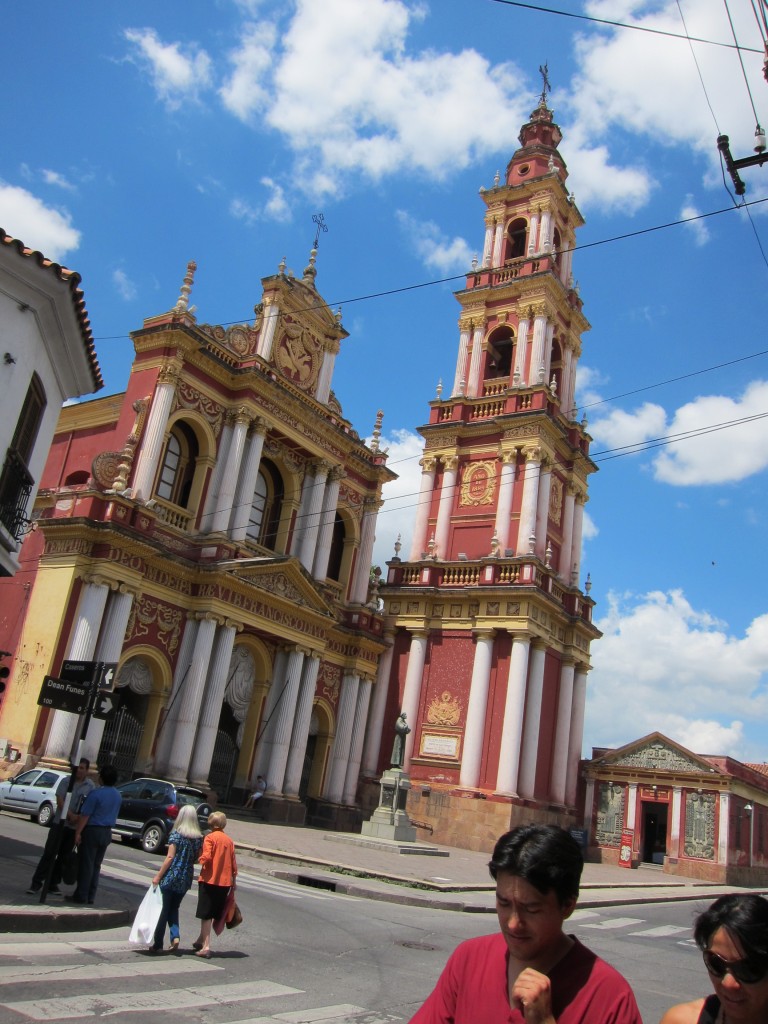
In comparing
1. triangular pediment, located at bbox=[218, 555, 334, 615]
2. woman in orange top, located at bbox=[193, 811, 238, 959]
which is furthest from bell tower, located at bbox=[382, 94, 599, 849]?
woman in orange top, located at bbox=[193, 811, 238, 959]

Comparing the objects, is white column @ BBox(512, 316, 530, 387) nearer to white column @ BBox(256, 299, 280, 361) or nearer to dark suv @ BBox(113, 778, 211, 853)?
white column @ BBox(256, 299, 280, 361)

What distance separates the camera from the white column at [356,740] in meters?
30.8

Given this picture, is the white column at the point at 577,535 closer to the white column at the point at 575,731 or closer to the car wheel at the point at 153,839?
the white column at the point at 575,731

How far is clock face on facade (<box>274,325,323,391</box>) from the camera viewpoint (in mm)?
30688

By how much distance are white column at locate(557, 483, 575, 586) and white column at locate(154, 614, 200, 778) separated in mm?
15007

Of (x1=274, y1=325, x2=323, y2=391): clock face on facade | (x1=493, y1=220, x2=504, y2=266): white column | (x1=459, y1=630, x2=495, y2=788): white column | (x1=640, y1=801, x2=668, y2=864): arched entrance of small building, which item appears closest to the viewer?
(x1=459, y1=630, x2=495, y2=788): white column

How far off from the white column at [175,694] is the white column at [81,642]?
2.93 m

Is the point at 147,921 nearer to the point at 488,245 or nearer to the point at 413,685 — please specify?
the point at 413,685

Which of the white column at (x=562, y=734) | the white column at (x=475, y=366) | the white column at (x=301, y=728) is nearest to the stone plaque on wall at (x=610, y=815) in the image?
the white column at (x=562, y=734)

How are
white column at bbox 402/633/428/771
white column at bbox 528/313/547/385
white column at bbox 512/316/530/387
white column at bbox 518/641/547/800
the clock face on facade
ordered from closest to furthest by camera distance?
white column at bbox 518/641/547/800 → the clock face on facade → white column at bbox 402/633/428/771 → white column at bbox 528/313/547/385 → white column at bbox 512/316/530/387

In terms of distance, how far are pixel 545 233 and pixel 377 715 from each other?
2068cm

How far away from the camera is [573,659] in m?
33.3

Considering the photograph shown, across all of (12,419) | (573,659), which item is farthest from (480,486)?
(12,419)

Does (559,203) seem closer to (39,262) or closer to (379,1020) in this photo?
(39,262)
